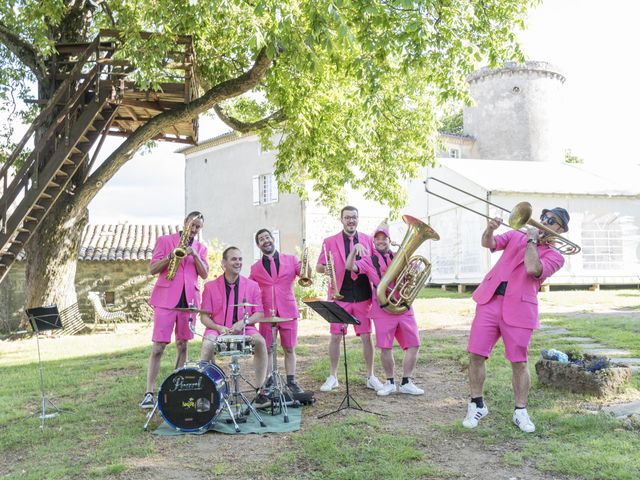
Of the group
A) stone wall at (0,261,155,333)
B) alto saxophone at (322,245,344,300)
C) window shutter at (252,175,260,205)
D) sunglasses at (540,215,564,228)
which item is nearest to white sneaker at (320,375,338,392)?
alto saxophone at (322,245,344,300)

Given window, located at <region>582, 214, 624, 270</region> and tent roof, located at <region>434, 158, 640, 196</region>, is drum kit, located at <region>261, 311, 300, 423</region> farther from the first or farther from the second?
window, located at <region>582, 214, 624, 270</region>

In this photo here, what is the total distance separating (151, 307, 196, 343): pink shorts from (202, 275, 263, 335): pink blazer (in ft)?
0.95

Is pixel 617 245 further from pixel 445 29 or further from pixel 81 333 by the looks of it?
pixel 81 333

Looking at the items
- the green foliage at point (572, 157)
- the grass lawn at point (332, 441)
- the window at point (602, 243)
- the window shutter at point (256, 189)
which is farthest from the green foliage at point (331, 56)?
the green foliage at point (572, 157)

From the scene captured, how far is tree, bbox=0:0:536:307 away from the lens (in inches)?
326

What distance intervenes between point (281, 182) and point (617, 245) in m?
12.1

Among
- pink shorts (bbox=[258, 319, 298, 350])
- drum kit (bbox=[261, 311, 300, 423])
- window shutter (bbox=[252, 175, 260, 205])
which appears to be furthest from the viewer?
window shutter (bbox=[252, 175, 260, 205])

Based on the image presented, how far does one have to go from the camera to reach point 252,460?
477 cm

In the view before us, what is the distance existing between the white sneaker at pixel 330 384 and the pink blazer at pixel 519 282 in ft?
7.59

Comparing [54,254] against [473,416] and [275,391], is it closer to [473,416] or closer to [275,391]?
[275,391]

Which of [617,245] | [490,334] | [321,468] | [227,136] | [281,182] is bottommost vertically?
[321,468]

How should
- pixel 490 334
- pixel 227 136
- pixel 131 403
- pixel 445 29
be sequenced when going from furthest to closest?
pixel 227 136
pixel 445 29
pixel 131 403
pixel 490 334

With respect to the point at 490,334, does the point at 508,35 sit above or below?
above

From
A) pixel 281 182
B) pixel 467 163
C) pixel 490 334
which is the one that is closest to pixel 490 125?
pixel 467 163
